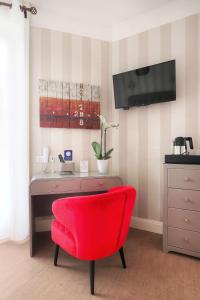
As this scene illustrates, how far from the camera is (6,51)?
2598mm

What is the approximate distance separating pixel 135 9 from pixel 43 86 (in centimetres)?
153

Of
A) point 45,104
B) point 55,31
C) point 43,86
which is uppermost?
point 55,31

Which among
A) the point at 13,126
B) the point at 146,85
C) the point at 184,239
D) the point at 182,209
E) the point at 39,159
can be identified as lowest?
the point at 184,239

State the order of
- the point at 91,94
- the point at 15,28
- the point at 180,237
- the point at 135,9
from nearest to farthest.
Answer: the point at 180,237 < the point at 15,28 < the point at 135,9 < the point at 91,94

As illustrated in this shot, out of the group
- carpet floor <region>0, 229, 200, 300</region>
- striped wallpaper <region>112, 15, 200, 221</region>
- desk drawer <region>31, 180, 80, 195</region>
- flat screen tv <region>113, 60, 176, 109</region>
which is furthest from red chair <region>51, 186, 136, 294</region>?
flat screen tv <region>113, 60, 176, 109</region>

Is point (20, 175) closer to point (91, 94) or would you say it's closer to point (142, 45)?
point (91, 94)

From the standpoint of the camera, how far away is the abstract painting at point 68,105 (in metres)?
2.95

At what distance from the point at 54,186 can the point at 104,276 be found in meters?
0.96

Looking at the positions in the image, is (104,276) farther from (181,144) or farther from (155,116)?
(155,116)

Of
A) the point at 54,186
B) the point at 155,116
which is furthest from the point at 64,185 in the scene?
the point at 155,116

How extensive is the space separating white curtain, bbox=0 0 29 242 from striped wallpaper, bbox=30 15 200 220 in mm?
262

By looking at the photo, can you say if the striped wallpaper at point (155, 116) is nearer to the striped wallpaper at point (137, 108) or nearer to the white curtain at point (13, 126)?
the striped wallpaper at point (137, 108)

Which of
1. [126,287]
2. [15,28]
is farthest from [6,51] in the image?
[126,287]

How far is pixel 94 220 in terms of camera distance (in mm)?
1680
